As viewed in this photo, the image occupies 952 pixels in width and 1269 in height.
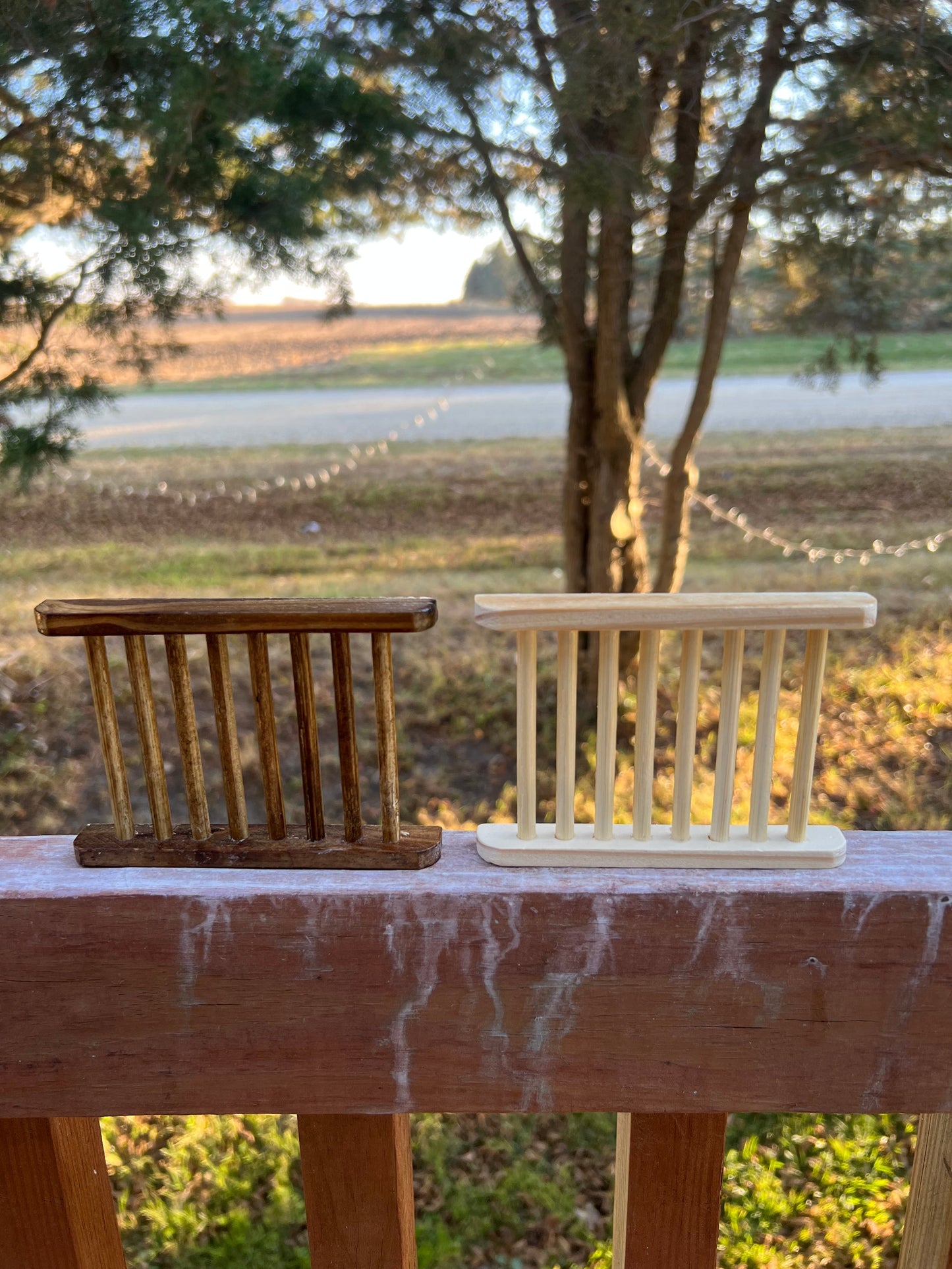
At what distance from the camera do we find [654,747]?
633mm

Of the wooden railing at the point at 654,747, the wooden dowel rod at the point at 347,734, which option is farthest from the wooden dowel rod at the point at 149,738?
the wooden railing at the point at 654,747

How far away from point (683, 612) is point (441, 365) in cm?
395

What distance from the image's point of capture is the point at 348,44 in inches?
81.5

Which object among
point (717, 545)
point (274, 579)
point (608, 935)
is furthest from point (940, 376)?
point (608, 935)

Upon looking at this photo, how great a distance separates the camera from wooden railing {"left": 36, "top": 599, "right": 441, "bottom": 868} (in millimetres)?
638

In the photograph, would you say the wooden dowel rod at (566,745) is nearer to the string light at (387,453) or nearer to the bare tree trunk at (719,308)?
the bare tree trunk at (719,308)

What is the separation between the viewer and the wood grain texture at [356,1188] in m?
0.70

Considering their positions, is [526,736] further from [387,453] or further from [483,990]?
[387,453]

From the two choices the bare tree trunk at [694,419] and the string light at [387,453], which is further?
the string light at [387,453]

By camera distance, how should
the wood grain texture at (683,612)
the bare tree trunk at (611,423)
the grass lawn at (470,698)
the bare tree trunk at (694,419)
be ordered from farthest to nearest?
the bare tree trunk at (694,419) < the bare tree trunk at (611,423) < the grass lawn at (470,698) < the wood grain texture at (683,612)

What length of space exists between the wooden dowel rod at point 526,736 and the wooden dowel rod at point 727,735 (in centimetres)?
13

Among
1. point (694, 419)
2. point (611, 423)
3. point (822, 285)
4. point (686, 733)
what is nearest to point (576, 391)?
point (611, 423)

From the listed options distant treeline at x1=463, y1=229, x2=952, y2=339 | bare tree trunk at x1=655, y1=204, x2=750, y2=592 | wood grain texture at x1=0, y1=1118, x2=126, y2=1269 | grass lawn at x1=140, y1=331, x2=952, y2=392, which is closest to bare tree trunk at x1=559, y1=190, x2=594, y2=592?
distant treeline at x1=463, y1=229, x2=952, y2=339

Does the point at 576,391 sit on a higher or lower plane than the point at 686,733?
higher
